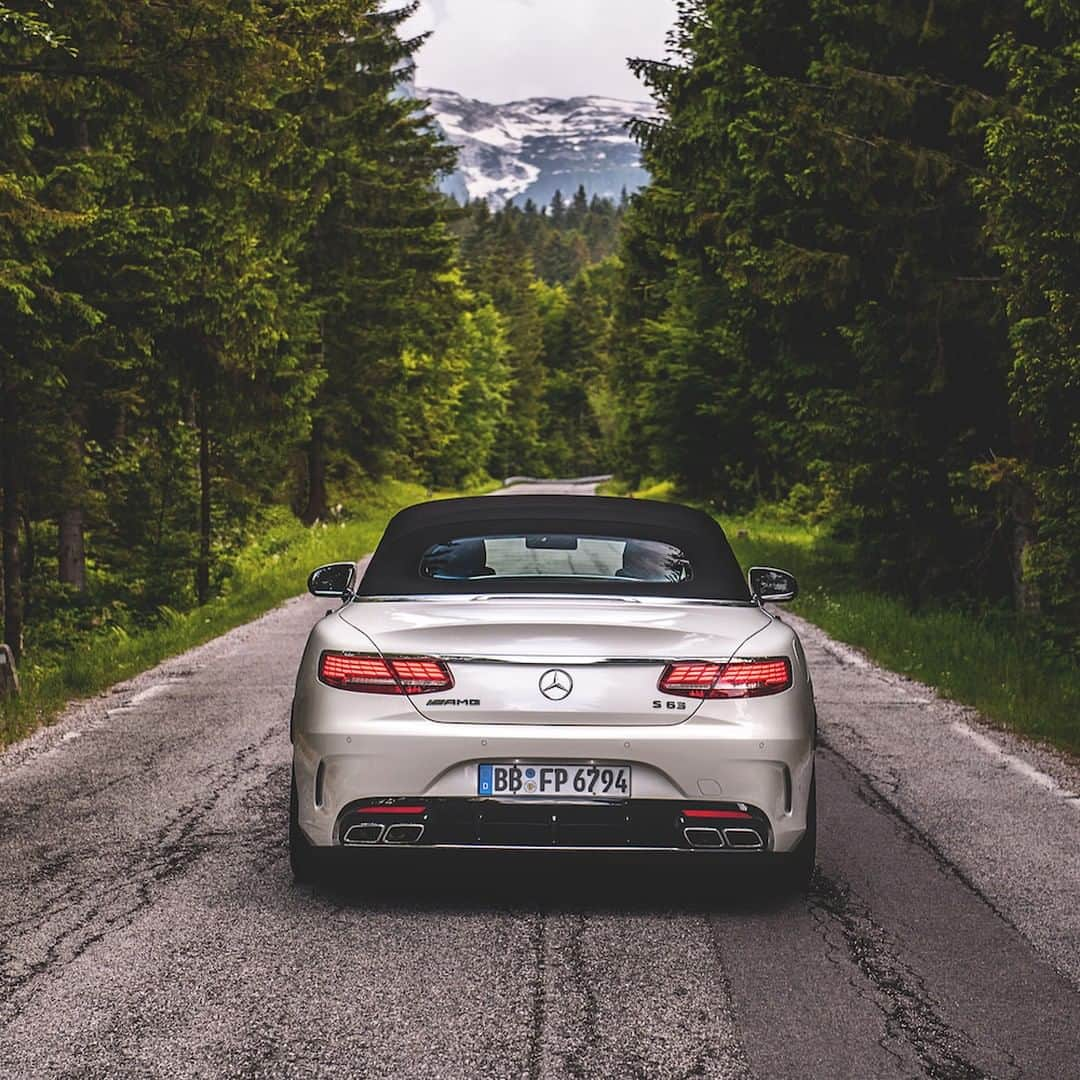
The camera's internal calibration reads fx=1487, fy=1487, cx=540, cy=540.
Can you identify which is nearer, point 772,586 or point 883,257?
point 772,586

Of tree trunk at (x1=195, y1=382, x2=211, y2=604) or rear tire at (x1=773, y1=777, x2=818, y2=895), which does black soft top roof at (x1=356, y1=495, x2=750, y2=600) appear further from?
tree trunk at (x1=195, y1=382, x2=211, y2=604)

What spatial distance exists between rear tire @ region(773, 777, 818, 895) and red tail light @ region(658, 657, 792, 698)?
455 mm

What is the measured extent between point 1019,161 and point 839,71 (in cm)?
541

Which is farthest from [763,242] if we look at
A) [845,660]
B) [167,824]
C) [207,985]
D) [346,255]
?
[346,255]

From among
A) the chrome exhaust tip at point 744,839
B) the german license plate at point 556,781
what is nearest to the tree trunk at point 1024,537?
the chrome exhaust tip at point 744,839

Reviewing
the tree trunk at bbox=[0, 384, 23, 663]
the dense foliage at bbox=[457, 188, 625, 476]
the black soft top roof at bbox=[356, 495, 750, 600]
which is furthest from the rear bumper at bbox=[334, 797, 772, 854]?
the dense foliage at bbox=[457, 188, 625, 476]

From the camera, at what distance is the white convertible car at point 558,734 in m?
5.15

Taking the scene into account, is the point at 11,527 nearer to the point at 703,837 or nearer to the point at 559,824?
the point at 559,824

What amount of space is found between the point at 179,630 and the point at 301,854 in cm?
1106

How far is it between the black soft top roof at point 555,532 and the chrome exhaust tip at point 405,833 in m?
0.95

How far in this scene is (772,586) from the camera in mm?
6695

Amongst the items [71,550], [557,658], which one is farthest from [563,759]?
[71,550]

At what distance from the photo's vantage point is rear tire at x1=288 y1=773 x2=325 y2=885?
17.9ft

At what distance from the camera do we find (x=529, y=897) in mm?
5590
